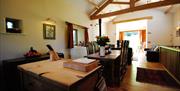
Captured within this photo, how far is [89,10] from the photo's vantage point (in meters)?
6.53

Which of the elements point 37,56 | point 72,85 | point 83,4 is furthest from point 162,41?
point 72,85

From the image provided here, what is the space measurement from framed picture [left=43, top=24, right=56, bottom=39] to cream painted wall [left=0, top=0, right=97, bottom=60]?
14 centimetres

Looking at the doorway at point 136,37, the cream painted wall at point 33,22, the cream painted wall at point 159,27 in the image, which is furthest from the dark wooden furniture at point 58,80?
the doorway at point 136,37

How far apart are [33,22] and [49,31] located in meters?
0.65

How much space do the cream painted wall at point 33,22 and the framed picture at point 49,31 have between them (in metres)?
0.14

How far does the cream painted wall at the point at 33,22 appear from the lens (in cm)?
264

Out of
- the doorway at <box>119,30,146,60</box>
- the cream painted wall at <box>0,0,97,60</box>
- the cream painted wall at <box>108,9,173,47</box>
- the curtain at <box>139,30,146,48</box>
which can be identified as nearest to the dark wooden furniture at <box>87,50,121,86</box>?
the cream painted wall at <box>0,0,97,60</box>

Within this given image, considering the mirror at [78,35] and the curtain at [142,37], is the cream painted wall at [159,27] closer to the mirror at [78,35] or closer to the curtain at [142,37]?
the curtain at [142,37]

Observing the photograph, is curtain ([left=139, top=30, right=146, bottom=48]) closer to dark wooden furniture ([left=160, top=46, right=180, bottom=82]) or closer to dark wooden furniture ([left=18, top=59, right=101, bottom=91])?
dark wooden furniture ([left=160, top=46, right=180, bottom=82])

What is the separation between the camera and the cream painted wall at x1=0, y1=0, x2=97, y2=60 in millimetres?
2637

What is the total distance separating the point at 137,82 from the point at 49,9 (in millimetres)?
3667

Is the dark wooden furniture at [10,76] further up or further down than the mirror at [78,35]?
further down

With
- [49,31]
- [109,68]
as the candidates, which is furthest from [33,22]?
[109,68]

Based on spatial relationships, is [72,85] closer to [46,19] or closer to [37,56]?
[37,56]
